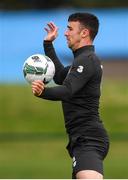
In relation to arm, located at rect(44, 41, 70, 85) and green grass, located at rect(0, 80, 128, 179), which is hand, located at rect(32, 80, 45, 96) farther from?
green grass, located at rect(0, 80, 128, 179)

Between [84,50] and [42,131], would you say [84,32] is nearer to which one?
[84,50]

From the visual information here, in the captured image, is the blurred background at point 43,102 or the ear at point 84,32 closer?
the ear at point 84,32

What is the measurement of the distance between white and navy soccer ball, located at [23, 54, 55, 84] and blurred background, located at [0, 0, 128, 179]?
5.54 metres

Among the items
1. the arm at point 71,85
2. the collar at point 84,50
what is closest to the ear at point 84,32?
the collar at point 84,50

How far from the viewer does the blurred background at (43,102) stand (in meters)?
17.9

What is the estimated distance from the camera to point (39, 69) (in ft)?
31.4

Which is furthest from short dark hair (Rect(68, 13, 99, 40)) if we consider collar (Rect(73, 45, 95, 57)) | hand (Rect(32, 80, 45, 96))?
hand (Rect(32, 80, 45, 96))

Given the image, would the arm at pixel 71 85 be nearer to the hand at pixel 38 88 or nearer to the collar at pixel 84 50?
the hand at pixel 38 88

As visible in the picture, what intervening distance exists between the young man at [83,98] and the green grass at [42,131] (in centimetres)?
670

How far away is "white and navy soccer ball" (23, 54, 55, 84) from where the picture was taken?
376 inches

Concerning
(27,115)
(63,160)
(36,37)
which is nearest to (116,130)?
(27,115)

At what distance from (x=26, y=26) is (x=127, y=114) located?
35.4 feet

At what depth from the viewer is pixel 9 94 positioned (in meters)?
25.7

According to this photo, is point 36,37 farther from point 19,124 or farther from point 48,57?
point 48,57
